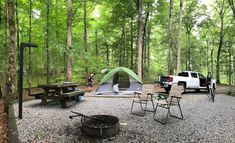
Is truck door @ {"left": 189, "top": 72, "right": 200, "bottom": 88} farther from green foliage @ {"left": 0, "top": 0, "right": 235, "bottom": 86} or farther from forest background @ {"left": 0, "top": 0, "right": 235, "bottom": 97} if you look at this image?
green foliage @ {"left": 0, "top": 0, "right": 235, "bottom": 86}

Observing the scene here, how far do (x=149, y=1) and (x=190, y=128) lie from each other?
617 inches

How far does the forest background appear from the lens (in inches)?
564

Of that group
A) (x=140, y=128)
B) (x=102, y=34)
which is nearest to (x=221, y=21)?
(x=102, y=34)

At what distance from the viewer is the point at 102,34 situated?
25.0 metres

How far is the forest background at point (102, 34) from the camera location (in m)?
14.3

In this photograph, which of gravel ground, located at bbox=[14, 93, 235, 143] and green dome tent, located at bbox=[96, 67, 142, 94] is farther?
green dome tent, located at bbox=[96, 67, 142, 94]

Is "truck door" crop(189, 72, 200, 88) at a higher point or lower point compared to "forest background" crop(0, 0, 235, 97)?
lower

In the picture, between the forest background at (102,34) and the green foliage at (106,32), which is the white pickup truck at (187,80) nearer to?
the forest background at (102,34)

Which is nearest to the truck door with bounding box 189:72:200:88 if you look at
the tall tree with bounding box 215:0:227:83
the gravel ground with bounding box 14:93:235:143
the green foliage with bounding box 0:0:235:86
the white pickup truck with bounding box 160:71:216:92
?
the white pickup truck with bounding box 160:71:216:92

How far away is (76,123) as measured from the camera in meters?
5.54

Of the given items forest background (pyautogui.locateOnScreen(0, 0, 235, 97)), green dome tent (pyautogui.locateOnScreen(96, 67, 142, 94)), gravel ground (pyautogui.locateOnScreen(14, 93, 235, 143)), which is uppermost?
forest background (pyautogui.locateOnScreen(0, 0, 235, 97))

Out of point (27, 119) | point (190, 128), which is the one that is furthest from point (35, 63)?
point (190, 128)

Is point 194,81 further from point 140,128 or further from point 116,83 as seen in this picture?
point 140,128

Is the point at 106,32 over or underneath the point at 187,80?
over
